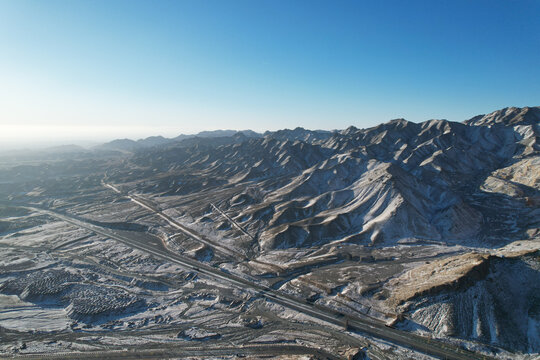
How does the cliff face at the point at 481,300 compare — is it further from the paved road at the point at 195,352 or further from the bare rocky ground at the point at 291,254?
the paved road at the point at 195,352

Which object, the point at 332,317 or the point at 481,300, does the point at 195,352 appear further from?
the point at 481,300

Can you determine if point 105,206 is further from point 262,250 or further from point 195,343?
point 195,343

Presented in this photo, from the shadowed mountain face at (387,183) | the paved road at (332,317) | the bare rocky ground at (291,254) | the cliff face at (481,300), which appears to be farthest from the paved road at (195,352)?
the shadowed mountain face at (387,183)

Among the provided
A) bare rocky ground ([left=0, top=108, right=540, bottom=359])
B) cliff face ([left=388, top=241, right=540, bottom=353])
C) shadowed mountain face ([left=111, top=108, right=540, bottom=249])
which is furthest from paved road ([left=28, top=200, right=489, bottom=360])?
shadowed mountain face ([left=111, top=108, right=540, bottom=249])

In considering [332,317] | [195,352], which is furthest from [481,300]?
[195,352]

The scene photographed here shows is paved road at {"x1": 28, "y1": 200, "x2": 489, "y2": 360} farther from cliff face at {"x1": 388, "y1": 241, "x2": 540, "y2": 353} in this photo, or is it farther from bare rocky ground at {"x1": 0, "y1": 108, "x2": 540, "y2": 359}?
cliff face at {"x1": 388, "y1": 241, "x2": 540, "y2": 353}

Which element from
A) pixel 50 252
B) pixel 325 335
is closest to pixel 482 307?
pixel 325 335
